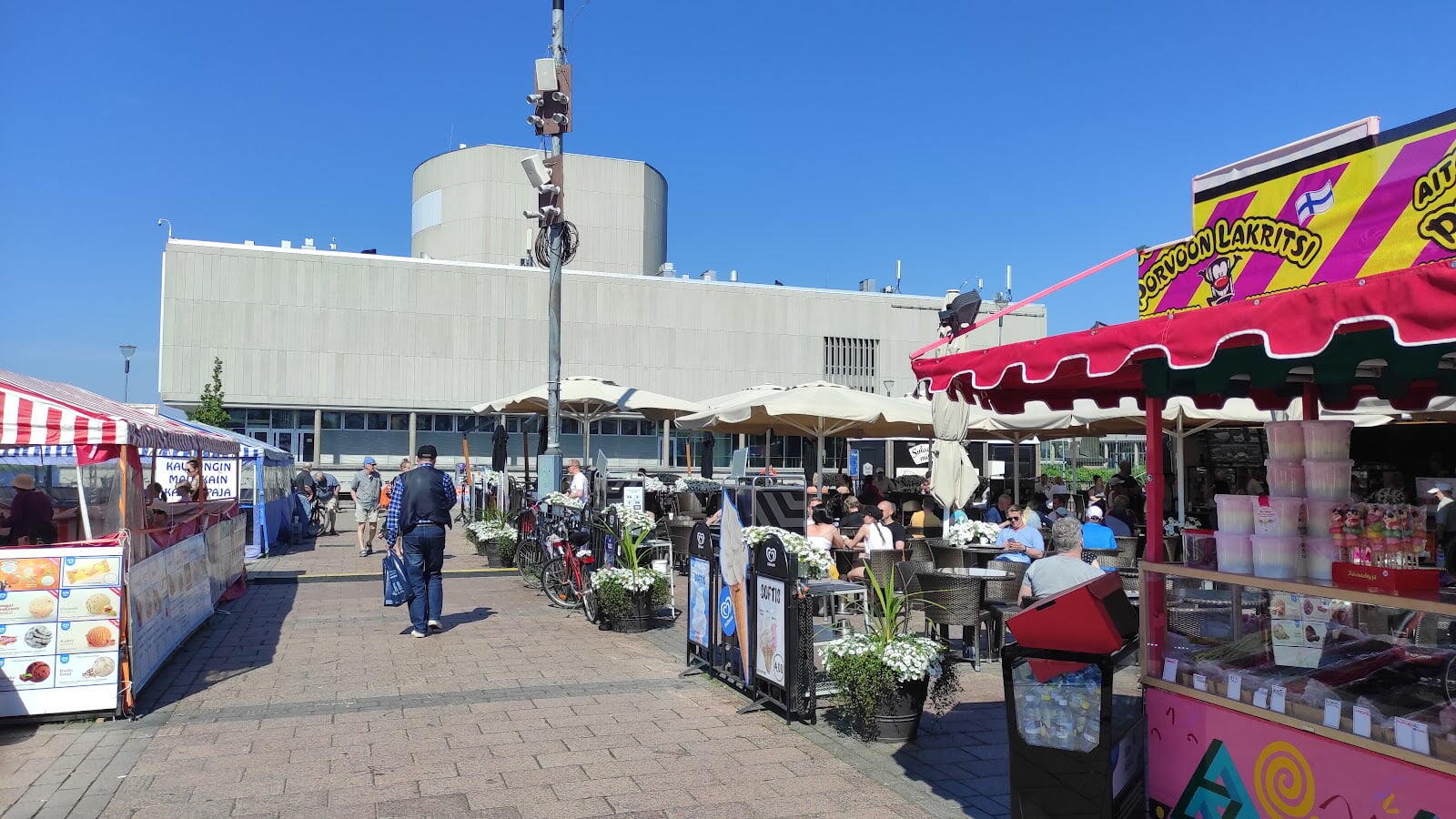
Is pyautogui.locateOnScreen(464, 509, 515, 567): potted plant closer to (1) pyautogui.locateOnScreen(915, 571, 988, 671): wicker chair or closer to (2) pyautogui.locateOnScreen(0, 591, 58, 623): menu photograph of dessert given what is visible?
(1) pyautogui.locateOnScreen(915, 571, 988, 671): wicker chair

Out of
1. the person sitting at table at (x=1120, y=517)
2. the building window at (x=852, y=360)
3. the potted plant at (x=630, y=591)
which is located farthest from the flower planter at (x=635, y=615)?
the building window at (x=852, y=360)

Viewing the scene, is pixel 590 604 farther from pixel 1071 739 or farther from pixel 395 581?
pixel 1071 739

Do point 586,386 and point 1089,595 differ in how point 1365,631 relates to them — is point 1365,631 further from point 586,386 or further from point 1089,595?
point 586,386

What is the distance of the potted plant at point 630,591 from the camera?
10.0m

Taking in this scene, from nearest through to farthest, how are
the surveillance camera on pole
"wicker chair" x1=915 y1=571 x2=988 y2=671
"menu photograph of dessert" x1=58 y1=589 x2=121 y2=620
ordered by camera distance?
1. "menu photograph of dessert" x1=58 y1=589 x2=121 y2=620
2. "wicker chair" x1=915 y1=571 x2=988 y2=671
3. the surveillance camera on pole

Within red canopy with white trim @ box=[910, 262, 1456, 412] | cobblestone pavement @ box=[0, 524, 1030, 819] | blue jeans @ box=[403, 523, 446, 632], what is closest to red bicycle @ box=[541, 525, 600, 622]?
blue jeans @ box=[403, 523, 446, 632]

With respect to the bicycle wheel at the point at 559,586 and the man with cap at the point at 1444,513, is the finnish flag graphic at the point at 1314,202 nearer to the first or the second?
the man with cap at the point at 1444,513

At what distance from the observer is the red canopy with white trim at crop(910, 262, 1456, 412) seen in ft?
9.69

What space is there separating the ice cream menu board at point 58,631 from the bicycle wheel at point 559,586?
5.36 meters

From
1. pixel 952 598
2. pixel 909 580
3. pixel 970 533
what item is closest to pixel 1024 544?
pixel 970 533

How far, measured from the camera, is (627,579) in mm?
10039

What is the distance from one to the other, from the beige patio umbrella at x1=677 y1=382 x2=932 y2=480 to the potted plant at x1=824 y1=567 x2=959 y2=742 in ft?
22.7

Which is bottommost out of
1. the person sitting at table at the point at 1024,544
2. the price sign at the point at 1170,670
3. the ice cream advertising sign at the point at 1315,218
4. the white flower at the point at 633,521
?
the price sign at the point at 1170,670

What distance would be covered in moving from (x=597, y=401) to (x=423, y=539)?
8.19 m
